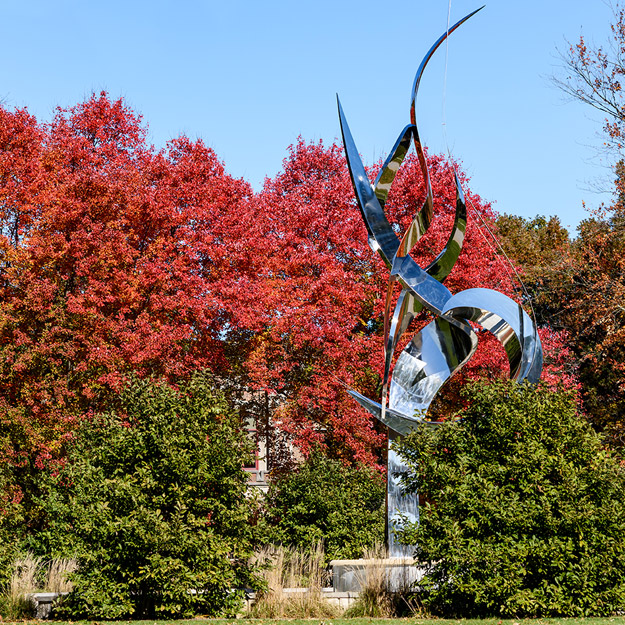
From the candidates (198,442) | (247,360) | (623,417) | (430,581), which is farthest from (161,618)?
(623,417)

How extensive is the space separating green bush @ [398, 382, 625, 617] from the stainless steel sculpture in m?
2.31

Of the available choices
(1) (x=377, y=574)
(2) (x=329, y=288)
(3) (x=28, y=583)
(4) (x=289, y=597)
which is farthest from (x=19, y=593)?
(2) (x=329, y=288)

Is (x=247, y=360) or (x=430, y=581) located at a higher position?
(x=247, y=360)

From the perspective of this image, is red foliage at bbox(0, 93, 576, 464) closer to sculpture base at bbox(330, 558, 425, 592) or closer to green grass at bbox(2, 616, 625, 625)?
sculpture base at bbox(330, 558, 425, 592)

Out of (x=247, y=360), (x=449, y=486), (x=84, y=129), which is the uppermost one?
(x=84, y=129)

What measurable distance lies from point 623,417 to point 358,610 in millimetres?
17061

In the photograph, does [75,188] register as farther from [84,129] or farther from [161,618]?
[161,618]

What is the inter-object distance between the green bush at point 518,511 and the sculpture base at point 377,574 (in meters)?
0.45

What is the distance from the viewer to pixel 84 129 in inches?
839

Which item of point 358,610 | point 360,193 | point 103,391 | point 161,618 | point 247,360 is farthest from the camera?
point 247,360

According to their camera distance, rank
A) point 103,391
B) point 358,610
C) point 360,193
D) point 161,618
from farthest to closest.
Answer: point 103,391
point 360,193
point 358,610
point 161,618

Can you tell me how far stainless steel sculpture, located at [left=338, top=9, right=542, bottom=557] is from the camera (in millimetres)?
12578

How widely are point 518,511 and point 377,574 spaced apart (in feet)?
7.29

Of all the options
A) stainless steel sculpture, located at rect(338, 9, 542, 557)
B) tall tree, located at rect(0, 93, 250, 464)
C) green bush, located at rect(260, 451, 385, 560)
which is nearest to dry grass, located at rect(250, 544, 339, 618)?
stainless steel sculpture, located at rect(338, 9, 542, 557)
